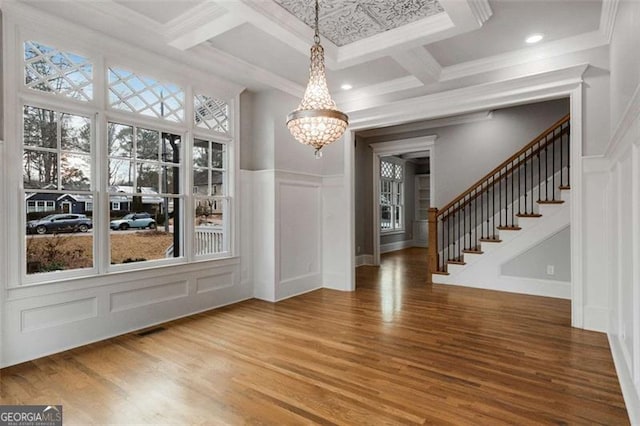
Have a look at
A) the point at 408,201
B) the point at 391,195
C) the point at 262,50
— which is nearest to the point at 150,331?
the point at 262,50

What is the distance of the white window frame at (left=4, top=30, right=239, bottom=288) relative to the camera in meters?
2.93

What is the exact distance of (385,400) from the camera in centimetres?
230

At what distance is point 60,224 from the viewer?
326 centimetres

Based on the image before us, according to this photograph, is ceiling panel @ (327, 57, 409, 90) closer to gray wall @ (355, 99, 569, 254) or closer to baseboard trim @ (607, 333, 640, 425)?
gray wall @ (355, 99, 569, 254)

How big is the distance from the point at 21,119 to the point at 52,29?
893mm

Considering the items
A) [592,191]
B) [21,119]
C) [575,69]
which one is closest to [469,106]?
[575,69]

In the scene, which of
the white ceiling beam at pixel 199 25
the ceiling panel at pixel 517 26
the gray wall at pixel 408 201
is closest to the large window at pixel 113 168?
the white ceiling beam at pixel 199 25

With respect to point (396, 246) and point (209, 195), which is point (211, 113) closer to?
point (209, 195)

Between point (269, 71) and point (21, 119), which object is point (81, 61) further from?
point (269, 71)

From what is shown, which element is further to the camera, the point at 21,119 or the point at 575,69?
the point at 575,69

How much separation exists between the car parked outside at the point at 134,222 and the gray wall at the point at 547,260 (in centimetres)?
528

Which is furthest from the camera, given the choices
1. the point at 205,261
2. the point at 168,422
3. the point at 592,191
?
the point at 205,261

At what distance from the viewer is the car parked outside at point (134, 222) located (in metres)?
3.64

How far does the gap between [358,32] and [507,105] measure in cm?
220
